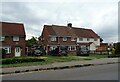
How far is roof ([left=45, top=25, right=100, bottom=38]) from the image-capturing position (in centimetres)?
6178

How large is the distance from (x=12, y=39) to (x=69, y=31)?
2065 centimetres

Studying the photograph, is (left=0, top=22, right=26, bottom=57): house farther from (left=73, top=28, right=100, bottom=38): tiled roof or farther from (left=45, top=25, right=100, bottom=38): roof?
(left=73, top=28, right=100, bottom=38): tiled roof

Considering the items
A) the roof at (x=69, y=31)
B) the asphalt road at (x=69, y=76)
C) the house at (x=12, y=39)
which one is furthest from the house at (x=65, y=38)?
the asphalt road at (x=69, y=76)

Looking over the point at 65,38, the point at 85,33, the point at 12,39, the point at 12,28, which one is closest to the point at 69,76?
the point at 12,39

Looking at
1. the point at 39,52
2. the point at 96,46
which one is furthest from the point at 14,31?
the point at 96,46

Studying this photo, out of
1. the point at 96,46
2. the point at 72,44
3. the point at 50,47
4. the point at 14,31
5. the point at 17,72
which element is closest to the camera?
the point at 17,72

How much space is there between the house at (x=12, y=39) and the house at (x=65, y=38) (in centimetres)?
961

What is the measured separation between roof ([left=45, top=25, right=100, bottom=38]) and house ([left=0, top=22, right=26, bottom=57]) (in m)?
10.8

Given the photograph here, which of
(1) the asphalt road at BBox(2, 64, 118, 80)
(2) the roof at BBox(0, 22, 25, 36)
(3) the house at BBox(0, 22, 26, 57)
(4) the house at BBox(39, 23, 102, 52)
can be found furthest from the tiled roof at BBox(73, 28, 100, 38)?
(1) the asphalt road at BBox(2, 64, 118, 80)

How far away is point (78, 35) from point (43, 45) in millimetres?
11441

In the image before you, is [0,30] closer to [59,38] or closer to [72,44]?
[59,38]

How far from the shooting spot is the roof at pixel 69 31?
61.8m

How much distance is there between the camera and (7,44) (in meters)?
49.2

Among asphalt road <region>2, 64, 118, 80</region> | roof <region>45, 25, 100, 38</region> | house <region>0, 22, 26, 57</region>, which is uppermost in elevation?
roof <region>45, 25, 100, 38</region>
